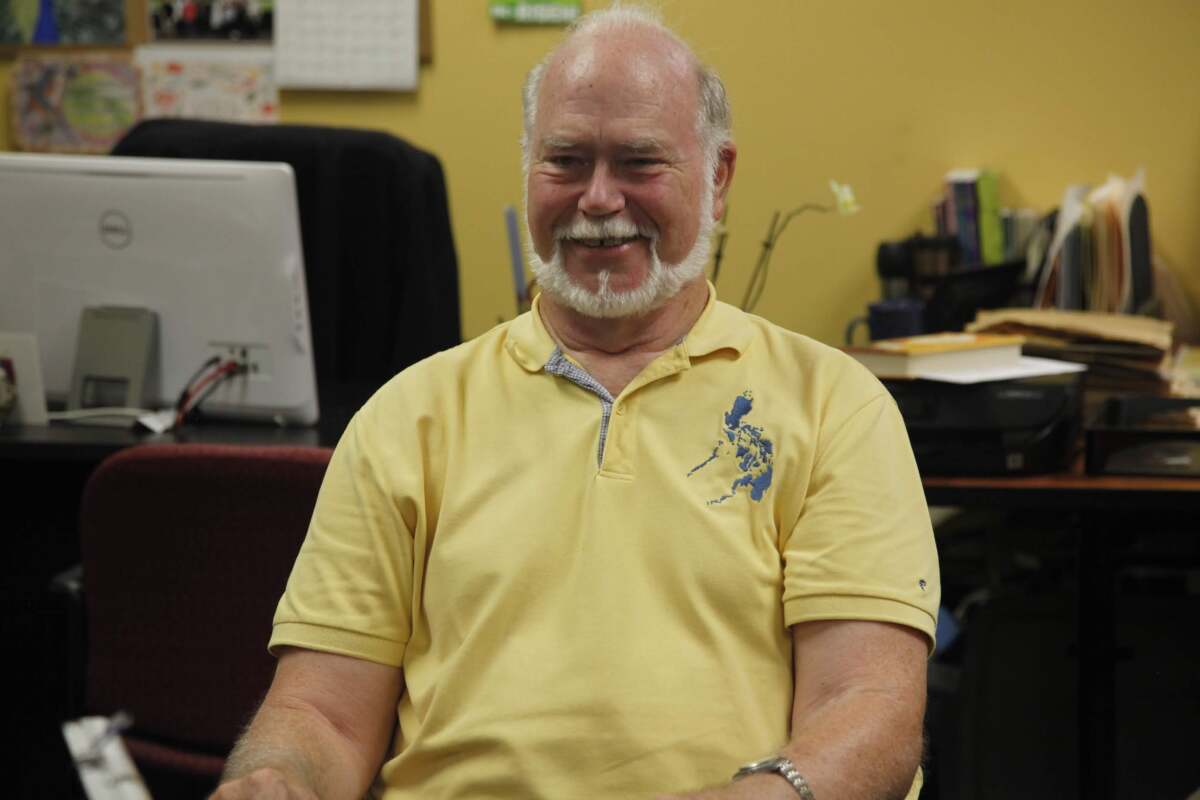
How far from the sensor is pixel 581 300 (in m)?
1.50

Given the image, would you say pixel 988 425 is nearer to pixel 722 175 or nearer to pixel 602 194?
pixel 722 175

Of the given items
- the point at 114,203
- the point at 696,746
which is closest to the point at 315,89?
the point at 114,203

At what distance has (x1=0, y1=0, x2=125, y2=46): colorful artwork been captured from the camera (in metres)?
3.83

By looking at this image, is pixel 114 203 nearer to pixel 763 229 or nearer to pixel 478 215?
pixel 478 215

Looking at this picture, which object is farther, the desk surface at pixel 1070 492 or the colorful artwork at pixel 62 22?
the colorful artwork at pixel 62 22

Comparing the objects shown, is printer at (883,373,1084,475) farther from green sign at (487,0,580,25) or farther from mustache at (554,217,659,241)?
green sign at (487,0,580,25)

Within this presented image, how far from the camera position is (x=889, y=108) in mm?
3396

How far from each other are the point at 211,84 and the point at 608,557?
276 cm

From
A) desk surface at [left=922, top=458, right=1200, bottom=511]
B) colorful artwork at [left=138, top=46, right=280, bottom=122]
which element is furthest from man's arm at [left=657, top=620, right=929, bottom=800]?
colorful artwork at [left=138, top=46, right=280, bottom=122]

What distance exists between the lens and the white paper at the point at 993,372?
205cm

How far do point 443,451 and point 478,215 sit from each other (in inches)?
88.9

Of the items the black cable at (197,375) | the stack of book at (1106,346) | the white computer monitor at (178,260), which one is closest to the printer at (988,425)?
the stack of book at (1106,346)

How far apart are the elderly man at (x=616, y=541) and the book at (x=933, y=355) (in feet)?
1.86

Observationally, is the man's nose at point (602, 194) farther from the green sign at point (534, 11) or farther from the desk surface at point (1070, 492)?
the green sign at point (534, 11)
